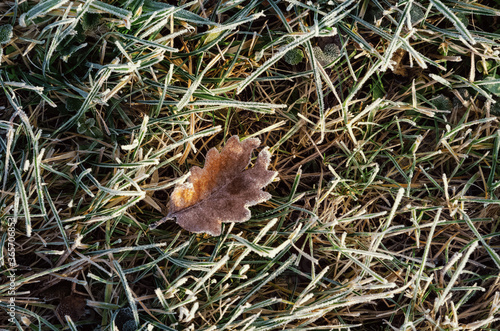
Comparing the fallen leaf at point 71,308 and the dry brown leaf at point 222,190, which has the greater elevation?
the dry brown leaf at point 222,190

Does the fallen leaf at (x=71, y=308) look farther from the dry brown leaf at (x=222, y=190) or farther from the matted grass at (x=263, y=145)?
the dry brown leaf at (x=222, y=190)

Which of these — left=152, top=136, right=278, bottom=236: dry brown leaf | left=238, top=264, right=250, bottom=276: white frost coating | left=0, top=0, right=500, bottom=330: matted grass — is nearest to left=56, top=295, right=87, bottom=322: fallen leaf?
left=0, top=0, right=500, bottom=330: matted grass

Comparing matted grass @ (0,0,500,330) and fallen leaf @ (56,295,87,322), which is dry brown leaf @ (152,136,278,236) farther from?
fallen leaf @ (56,295,87,322)

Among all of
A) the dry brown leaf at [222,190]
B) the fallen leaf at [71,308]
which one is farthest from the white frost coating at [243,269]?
the fallen leaf at [71,308]

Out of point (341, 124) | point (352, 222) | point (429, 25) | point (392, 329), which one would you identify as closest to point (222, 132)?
point (341, 124)

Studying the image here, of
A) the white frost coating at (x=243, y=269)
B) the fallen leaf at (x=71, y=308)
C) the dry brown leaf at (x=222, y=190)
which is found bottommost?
the fallen leaf at (x=71, y=308)

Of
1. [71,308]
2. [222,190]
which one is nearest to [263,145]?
[222,190]
